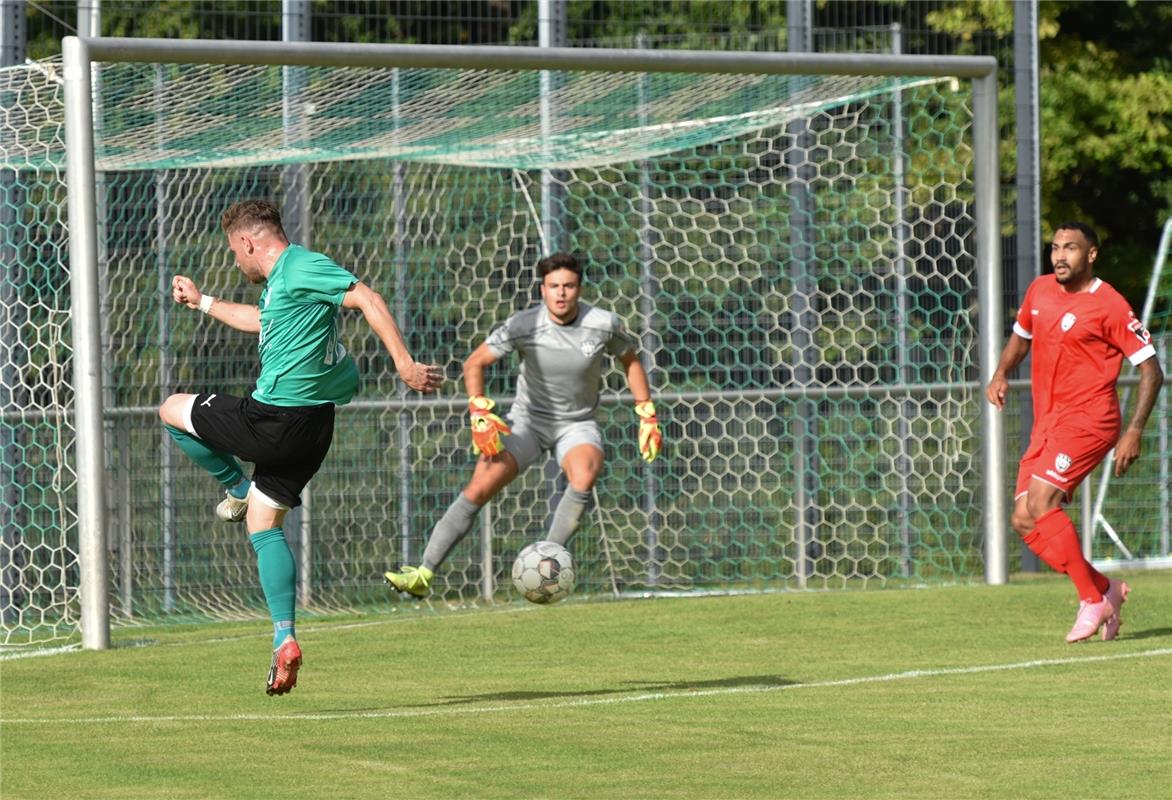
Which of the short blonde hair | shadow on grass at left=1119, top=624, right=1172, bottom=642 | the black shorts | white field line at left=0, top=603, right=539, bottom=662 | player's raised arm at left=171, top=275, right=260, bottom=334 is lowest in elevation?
white field line at left=0, top=603, right=539, bottom=662

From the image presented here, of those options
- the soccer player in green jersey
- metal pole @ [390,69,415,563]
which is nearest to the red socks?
the soccer player in green jersey

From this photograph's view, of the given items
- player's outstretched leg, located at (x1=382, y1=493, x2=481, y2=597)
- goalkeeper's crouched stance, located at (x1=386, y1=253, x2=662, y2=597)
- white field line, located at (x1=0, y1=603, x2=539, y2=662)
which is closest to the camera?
player's outstretched leg, located at (x1=382, y1=493, x2=481, y2=597)

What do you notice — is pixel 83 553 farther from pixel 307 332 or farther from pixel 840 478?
pixel 840 478

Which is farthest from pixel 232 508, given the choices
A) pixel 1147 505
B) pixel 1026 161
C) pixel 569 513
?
pixel 1147 505

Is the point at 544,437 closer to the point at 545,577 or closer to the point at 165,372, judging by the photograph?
the point at 545,577

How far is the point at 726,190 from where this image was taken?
16.1 metres

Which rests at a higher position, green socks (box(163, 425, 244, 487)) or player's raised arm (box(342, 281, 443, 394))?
player's raised arm (box(342, 281, 443, 394))

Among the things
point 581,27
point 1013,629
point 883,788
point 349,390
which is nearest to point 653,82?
point 581,27

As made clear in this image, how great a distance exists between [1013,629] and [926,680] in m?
2.01

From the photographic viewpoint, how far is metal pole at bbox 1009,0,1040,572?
13945mm

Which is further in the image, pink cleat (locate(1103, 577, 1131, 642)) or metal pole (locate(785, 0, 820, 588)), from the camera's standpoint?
metal pole (locate(785, 0, 820, 588))

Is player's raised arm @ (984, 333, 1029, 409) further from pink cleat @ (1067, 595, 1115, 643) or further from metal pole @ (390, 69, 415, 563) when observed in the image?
metal pole @ (390, 69, 415, 563)

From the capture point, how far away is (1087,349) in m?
9.77

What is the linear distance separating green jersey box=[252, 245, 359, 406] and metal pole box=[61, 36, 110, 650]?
2.38 meters
